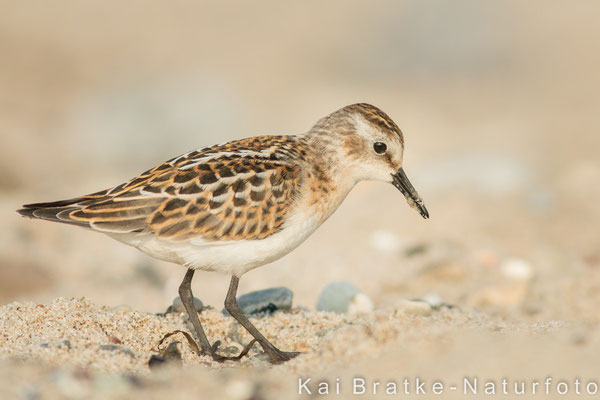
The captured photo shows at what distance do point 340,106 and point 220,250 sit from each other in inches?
389

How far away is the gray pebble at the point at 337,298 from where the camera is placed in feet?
19.2

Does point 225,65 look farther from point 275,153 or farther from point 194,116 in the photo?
point 275,153

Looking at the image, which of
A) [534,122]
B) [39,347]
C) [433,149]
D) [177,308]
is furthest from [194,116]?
[39,347]

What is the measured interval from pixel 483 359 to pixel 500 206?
6099 mm

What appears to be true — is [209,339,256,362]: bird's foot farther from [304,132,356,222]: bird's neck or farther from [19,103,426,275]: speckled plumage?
[304,132,356,222]: bird's neck

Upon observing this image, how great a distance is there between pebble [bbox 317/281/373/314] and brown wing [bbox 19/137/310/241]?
135cm

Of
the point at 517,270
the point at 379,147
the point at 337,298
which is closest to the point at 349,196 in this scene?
the point at 517,270

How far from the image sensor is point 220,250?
470cm

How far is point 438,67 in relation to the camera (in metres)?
17.8

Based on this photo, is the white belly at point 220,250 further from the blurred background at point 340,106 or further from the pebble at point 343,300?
the blurred background at point 340,106

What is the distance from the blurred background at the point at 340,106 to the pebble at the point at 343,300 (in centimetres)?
43

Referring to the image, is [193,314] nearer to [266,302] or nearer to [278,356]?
[278,356]

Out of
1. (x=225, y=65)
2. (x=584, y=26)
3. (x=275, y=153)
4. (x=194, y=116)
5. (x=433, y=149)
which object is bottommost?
(x=275, y=153)

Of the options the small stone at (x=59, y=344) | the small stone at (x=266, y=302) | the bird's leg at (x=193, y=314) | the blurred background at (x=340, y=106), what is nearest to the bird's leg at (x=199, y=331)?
the bird's leg at (x=193, y=314)
